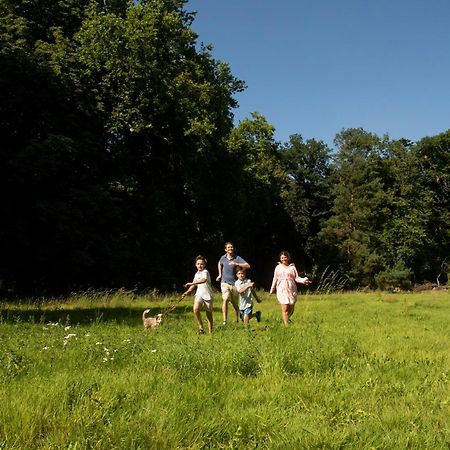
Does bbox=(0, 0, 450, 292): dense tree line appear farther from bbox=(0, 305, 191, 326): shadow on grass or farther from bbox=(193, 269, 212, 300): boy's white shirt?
bbox=(193, 269, 212, 300): boy's white shirt

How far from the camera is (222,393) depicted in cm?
509

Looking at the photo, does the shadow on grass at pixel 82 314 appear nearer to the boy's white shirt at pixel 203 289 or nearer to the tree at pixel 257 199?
the boy's white shirt at pixel 203 289

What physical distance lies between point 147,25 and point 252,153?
1229cm

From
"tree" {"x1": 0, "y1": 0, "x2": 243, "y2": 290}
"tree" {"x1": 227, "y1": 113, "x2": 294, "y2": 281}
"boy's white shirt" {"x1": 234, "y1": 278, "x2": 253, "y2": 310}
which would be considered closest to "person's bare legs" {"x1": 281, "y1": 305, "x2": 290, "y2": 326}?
"boy's white shirt" {"x1": 234, "y1": 278, "x2": 253, "y2": 310}

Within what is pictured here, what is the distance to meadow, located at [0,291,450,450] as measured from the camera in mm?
4012

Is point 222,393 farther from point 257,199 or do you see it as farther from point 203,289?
point 257,199

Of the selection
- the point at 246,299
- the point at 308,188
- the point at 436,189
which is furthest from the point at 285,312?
the point at 436,189

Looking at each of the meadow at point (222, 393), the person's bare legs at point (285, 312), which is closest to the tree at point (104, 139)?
the person's bare legs at point (285, 312)

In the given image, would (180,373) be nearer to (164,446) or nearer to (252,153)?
(164,446)

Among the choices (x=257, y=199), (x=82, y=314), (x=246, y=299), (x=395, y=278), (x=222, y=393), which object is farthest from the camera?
(x=395, y=278)

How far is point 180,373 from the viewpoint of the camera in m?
5.68

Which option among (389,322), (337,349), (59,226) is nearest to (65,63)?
(59,226)

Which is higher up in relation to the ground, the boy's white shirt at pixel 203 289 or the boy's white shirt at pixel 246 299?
the boy's white shirt at pixel 203 289

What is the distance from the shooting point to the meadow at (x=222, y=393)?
4012 mm
